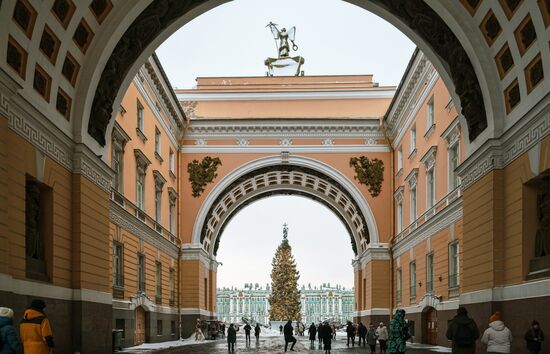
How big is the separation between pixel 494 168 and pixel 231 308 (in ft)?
458

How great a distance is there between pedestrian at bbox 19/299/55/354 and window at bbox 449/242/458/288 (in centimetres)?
1872

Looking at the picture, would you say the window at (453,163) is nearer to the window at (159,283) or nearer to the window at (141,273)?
the window at (141,273)

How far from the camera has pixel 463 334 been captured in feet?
37.9

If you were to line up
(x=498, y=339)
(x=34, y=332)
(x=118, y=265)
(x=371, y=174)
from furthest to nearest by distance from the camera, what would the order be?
1. (x=371, y=174)
2. (x=118, y=265)
3. (x=498, y=339)
4. (x=34, y=332)

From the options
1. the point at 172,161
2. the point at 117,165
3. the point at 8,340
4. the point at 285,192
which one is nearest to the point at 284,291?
the point at 285,192

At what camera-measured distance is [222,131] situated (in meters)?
41.6

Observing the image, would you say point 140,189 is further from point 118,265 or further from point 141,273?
point 118,265

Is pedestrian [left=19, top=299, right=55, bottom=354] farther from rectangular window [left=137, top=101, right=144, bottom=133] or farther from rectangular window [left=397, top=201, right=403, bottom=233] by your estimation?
rectangular window [left=397, top=201, right=403, bottom=233]

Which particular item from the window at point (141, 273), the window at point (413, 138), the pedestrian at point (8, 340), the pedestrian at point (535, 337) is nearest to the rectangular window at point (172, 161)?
the window at point (141, 273)

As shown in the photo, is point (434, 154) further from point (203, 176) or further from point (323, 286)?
point (323, 286)

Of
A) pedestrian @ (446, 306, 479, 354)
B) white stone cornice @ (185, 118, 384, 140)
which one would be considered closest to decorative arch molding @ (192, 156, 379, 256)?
white stone cornice @ (185, 118, 384, 140)

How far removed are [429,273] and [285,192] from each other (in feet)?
60.9

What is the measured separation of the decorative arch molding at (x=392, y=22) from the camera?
17.6 meters

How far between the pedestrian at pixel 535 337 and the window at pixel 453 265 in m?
12.4
